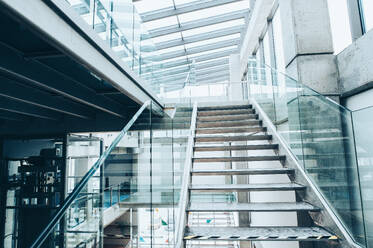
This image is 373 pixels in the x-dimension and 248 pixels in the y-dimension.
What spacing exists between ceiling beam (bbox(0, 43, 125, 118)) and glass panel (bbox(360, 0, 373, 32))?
3.59 m

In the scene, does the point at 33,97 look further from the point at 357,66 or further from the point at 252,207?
the point at 357,66

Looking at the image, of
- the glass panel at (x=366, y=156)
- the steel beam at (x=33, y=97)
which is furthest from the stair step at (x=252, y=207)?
the steel beam at (x=33, y=97)

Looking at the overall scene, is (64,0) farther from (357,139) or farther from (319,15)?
(319,15)

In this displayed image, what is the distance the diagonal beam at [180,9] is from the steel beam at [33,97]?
362 cm

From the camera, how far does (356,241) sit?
76.6 inches

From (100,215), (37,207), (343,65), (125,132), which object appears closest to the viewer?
(125,132)

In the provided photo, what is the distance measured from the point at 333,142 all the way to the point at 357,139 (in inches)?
9.4

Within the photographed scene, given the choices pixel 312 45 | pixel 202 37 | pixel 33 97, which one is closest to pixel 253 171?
pixel 312 45

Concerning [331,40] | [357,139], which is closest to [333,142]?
[357,139]

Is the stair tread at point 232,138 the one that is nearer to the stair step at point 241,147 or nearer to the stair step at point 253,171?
the stair step at point 241,147

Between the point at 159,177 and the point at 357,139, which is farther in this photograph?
the point at 159,177

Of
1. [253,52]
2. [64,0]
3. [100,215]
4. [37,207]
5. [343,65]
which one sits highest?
[253,52]

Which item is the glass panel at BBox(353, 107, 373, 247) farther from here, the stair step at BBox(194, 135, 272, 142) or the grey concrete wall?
the stair step at BBox(194, 135, 272, 142)

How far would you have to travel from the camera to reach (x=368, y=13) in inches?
112
